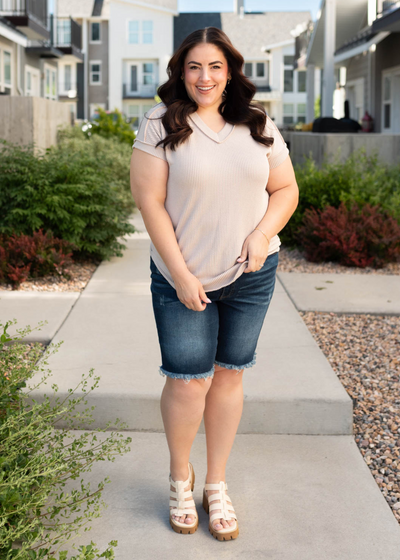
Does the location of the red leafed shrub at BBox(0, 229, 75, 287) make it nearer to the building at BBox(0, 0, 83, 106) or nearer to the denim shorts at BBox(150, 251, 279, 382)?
the denim shorts at BBox(150, 251, 279, 382)

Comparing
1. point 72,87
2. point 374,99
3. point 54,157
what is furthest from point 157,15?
point 54,157

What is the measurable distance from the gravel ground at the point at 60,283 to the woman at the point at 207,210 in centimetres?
364

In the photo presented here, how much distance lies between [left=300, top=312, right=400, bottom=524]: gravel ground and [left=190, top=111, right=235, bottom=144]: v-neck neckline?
1682mm

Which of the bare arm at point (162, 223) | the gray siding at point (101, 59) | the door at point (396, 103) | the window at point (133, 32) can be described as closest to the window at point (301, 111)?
the window at point (133, 32)

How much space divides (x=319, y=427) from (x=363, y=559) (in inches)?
41.3

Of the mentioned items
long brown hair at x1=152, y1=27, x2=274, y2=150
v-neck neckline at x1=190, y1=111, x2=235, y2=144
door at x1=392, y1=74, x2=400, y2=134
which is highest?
door at x1=392, y1=74, x2=400, y2=134

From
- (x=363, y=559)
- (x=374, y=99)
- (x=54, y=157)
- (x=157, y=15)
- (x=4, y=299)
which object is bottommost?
(x=363, y=559)

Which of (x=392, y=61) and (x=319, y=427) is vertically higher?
(x=392, y=61)

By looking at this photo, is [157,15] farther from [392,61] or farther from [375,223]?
[375,223]

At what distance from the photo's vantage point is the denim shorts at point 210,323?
7.80ft

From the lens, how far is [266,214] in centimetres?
Result: 239

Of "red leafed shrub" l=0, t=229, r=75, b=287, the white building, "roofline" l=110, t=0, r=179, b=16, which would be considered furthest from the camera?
the white building

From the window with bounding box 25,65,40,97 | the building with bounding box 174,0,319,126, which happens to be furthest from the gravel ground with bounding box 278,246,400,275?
the building with bounding box 174,0,319,126

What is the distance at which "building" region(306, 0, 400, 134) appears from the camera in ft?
48.3
